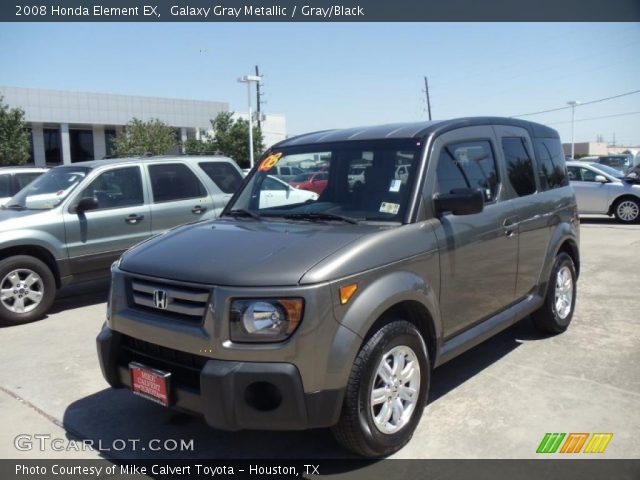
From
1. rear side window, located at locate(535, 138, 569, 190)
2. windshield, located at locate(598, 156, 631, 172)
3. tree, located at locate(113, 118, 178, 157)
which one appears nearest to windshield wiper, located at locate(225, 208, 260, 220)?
rear side window, located at locate(535, 138, 569, 190)

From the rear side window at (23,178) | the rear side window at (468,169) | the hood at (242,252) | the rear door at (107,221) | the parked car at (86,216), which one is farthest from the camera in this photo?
the rear side window at (23,178)

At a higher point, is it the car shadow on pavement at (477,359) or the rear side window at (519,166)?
the rear side window at (519,166)

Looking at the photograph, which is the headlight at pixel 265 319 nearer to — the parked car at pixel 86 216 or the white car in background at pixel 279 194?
the white car in background at pixel 279 194

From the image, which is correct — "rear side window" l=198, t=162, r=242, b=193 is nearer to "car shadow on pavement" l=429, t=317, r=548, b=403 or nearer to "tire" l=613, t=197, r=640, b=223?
"car shadow on pavement" l=429, t=317, r=548, b=403

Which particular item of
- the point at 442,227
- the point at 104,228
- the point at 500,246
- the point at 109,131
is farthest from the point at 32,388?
the point at 109,131

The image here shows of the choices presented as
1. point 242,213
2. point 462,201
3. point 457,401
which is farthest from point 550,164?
point 242,213

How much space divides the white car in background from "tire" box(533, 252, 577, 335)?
250cm

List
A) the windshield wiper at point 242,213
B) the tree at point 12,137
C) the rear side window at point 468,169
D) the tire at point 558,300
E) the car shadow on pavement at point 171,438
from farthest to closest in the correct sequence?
the tree at point 12,137
the tire at point 558,300
the windshield wiper at point 242,213
the rear side window at point 468,169
the car shadow on pavement at point 171,438

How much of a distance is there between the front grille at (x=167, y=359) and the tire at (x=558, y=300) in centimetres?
346

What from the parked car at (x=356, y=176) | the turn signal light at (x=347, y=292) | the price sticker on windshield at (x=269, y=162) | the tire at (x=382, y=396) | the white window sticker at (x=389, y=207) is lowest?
the tire at (x=382, y=396)

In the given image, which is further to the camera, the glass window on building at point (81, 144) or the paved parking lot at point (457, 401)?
the glass window on building at point (81, 144)

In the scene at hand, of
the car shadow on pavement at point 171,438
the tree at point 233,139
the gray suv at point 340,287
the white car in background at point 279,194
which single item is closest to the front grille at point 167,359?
the gray suv at point 340,287

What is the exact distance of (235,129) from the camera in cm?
4256

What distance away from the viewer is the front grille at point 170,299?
9.84ft
